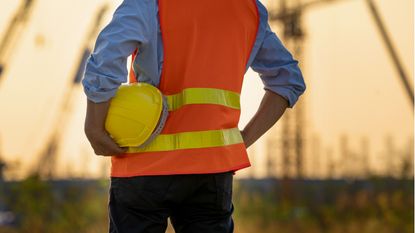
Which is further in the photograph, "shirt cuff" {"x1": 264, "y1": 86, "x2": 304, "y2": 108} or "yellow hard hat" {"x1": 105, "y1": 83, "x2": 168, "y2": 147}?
"shirt cuff" {"x1": 264, "y1": 86, "x2": 304, "y2": 108}

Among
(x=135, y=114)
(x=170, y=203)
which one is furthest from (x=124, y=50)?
(x=170, y=203)

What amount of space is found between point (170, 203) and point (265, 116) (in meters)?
0.51

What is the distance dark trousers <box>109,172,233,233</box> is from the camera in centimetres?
329

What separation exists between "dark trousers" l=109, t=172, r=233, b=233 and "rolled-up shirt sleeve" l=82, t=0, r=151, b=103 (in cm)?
29

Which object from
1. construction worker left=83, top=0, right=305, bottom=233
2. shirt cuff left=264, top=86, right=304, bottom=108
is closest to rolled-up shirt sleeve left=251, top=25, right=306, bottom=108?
shirt cuff left=264, top=86, right=304, bottom=108

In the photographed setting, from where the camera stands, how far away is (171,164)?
10.8ft

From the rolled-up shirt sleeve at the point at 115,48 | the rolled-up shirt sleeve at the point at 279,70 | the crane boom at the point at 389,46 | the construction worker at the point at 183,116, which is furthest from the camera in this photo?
the crane boom at the point at 389,46

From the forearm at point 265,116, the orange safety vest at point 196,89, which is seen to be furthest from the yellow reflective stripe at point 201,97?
the forearm at point 265,116

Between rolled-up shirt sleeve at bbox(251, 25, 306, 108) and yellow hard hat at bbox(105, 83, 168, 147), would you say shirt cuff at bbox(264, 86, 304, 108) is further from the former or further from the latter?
yellow hard hat at bbox(105, 83, 168, 147)

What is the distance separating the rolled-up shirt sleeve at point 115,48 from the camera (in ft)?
10.2

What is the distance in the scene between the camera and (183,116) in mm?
3344

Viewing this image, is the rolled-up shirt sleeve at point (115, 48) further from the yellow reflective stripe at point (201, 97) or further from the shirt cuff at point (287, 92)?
the shirt cuff at point (287, 92)

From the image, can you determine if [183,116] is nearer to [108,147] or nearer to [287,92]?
[108,147]

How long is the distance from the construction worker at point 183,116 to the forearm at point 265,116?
0.24 metres
